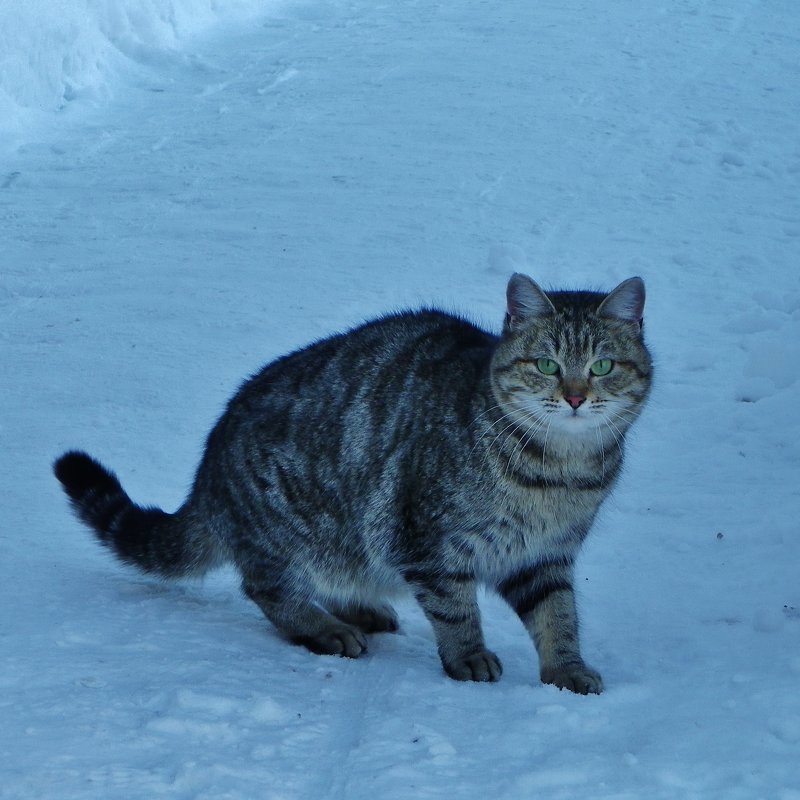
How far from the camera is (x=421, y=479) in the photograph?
380 cm

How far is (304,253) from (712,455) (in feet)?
8.79

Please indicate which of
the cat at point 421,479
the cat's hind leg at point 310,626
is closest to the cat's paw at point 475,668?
the cat at point 421,479

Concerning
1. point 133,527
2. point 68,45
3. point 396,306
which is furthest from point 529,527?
point 68,45

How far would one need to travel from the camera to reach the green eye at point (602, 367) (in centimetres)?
379

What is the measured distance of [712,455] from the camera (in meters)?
5.60

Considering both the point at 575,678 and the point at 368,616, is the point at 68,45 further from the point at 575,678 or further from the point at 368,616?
the point at 575,678

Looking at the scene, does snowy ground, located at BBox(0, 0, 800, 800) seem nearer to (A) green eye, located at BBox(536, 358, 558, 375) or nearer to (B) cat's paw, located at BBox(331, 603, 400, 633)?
(B) cat's paw, located at BBox(331, 603, 400, 633)

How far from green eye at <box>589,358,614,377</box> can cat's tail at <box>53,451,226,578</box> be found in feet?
4.60

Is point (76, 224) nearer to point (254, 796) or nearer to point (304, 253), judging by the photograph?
point (304, 253)

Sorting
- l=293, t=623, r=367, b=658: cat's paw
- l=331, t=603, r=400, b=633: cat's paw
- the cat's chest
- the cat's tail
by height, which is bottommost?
l=293, t=623, r=367, b=658: cat's paw

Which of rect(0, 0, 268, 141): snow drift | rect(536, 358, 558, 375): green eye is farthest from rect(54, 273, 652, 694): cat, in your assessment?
rect(0, 0, 268, 141): snow drift

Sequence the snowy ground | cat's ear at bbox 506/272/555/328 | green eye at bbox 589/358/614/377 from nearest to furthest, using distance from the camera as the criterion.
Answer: the snowy ground < green eye at bbox 589/358/614/377 < cat's ear at bbox 506/272/555/328

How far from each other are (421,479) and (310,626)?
2.10 feet

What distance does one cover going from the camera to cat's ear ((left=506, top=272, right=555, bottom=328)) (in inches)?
153
